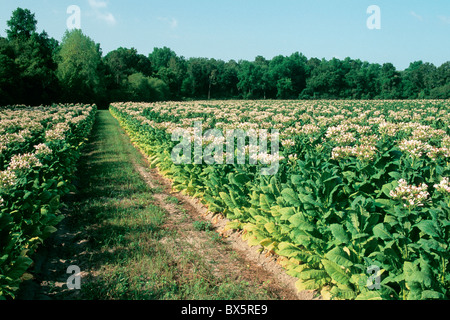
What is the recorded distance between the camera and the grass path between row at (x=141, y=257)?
486cm

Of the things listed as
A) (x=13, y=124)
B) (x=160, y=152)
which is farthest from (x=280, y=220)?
(x=13, y=124)

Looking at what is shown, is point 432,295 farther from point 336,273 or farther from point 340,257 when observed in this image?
point 336,273

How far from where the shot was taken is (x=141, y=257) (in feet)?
19.2

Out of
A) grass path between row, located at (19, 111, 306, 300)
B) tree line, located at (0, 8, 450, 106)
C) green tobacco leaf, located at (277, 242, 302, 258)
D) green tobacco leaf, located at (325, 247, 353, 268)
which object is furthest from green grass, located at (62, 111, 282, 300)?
tree line, located at (0, 8, 450, 106)

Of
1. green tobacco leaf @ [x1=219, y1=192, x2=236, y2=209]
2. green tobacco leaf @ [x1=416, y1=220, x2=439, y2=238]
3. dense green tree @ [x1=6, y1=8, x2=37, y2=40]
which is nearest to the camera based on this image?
green tobacco leaf @ [x1=416, y1=220, x2=439, y2=238]

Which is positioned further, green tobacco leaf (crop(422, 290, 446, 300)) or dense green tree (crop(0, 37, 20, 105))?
dense green tree (crop(0, 37, 20, 105))

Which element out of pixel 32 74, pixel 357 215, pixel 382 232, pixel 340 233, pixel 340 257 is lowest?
pixel 340 257

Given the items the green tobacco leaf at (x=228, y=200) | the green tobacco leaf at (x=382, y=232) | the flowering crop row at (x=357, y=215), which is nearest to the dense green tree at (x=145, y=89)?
the green tobacco leaf at (x=228, y=200)

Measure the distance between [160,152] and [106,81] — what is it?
68463 millimetres

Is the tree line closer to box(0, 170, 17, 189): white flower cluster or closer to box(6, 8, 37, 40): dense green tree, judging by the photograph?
box(6, 8, 37, 40): dense green tree

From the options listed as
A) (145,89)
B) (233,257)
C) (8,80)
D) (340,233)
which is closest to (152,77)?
(145,89)

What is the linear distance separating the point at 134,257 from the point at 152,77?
97.1 m

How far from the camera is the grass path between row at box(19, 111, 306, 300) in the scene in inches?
191
